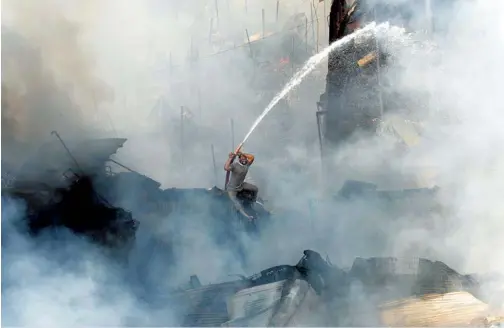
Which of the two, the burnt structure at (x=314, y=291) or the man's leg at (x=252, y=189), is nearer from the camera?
the burnt structure at (x=314, y=291)

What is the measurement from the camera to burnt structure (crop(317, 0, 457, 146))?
3.51 meters

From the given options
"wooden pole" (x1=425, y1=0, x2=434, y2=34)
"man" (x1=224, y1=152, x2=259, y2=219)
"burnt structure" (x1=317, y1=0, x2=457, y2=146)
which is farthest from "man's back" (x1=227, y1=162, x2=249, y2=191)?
"wooden pole" (x1=425, y1=0, x2=434, y2=34)

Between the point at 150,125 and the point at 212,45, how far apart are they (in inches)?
23.2

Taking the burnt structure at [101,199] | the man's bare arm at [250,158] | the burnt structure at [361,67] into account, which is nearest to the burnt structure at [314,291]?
the burnt structure at [101,199]

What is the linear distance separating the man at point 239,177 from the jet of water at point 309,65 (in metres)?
0.08

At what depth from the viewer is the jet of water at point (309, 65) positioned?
3.50 metres

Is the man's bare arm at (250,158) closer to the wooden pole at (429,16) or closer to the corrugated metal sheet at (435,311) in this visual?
the corrugated metal sheet at (435,311)

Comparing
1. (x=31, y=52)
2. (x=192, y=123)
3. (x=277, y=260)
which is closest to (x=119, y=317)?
(x=277, y=260)

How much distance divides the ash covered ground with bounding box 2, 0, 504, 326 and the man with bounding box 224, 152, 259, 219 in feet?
0.16

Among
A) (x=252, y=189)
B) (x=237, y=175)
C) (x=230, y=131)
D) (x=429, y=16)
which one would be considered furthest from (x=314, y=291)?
(x=429, y=16)

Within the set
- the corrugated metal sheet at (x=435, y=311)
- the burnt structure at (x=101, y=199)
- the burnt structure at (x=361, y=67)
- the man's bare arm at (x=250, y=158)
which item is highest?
the burnt structure at (x=361, y=67)

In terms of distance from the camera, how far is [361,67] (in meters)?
3.53

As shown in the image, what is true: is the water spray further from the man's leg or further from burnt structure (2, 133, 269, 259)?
burnt structure (2, 133, 269, 259)

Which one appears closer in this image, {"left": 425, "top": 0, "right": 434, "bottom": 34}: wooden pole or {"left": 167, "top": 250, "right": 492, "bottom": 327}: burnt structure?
{"left": 167, "top": 250, "right": 492, "bottom": 327}: burnt structure
